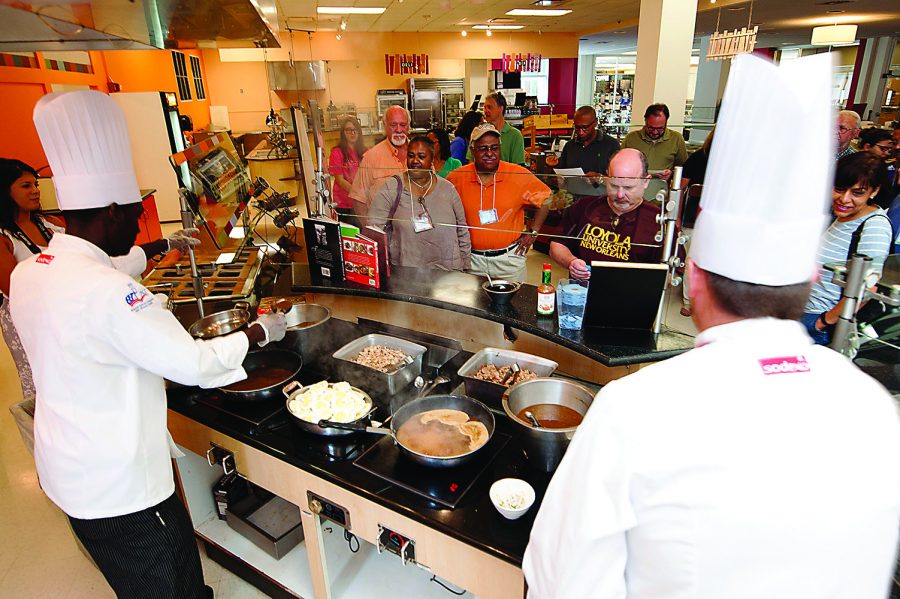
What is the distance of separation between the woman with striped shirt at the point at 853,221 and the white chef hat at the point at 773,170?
1.98m

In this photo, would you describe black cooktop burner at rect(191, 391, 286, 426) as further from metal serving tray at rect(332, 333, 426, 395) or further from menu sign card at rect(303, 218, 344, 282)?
menu sign card at rect(303, 218, 344, 282)

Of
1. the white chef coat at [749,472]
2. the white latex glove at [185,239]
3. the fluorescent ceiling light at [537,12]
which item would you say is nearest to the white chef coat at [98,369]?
the white latex glove at [185,239]

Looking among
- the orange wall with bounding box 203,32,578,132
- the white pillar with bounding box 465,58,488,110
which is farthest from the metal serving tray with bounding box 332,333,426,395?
the white pillar with bounding box 465,58,488,110

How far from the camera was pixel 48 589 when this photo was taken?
2.38 metres

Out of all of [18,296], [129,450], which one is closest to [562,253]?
[129,450]

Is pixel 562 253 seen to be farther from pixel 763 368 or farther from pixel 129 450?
pixel 129 450

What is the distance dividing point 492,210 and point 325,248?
1.10 metres

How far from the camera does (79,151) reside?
1557 mm

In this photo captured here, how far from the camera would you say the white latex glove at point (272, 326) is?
76.2 inches

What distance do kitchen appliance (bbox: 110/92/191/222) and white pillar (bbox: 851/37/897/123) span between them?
57.2ft

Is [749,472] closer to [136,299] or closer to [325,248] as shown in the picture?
[136,299]

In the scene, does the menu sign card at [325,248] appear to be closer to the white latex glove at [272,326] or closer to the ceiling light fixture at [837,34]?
the white latex glove at [272,326]

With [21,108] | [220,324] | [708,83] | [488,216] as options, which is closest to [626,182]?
[488,216]

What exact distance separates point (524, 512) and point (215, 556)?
1.82 meters
